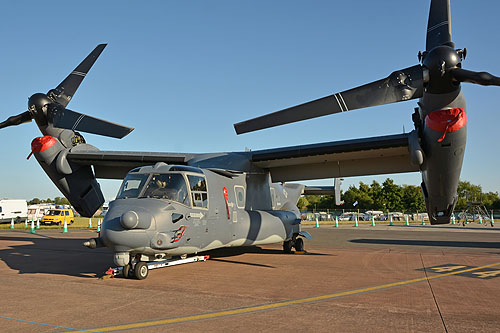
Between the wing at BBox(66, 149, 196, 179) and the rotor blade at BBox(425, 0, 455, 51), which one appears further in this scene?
the wing at BBox(66, 149, 196, 179)

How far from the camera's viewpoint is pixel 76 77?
12727 mm

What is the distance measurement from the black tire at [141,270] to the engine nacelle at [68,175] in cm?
626

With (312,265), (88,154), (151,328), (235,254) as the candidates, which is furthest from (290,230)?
(151,328)

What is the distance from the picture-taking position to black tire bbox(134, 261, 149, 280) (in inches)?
303

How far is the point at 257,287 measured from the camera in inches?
273

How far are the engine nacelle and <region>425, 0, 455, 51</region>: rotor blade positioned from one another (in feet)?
36.9

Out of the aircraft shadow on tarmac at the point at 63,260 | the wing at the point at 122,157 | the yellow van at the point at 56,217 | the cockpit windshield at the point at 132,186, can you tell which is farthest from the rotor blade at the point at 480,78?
the yellow van at the point at 56,217

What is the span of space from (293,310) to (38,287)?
4819 millimetres

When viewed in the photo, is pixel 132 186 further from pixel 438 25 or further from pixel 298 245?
pixel 438 25

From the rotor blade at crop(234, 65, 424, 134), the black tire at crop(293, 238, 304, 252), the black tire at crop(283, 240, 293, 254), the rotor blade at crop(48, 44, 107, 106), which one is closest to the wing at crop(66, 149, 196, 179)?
the rotor blade at crop(48, 44, 107, 106)

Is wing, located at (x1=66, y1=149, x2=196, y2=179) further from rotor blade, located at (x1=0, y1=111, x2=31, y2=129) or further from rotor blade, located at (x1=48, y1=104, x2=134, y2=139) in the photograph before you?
rotor blade, located at (x1=0, y1=111, x2=31, y2=129)

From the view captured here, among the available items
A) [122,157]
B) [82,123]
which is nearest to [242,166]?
[122,157]

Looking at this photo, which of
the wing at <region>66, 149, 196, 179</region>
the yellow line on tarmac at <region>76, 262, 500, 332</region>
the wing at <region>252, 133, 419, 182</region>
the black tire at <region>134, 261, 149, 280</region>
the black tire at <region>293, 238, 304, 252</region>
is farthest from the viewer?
the black tire at <region>293, 238, 304, 252</region>

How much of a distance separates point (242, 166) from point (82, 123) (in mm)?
5068
